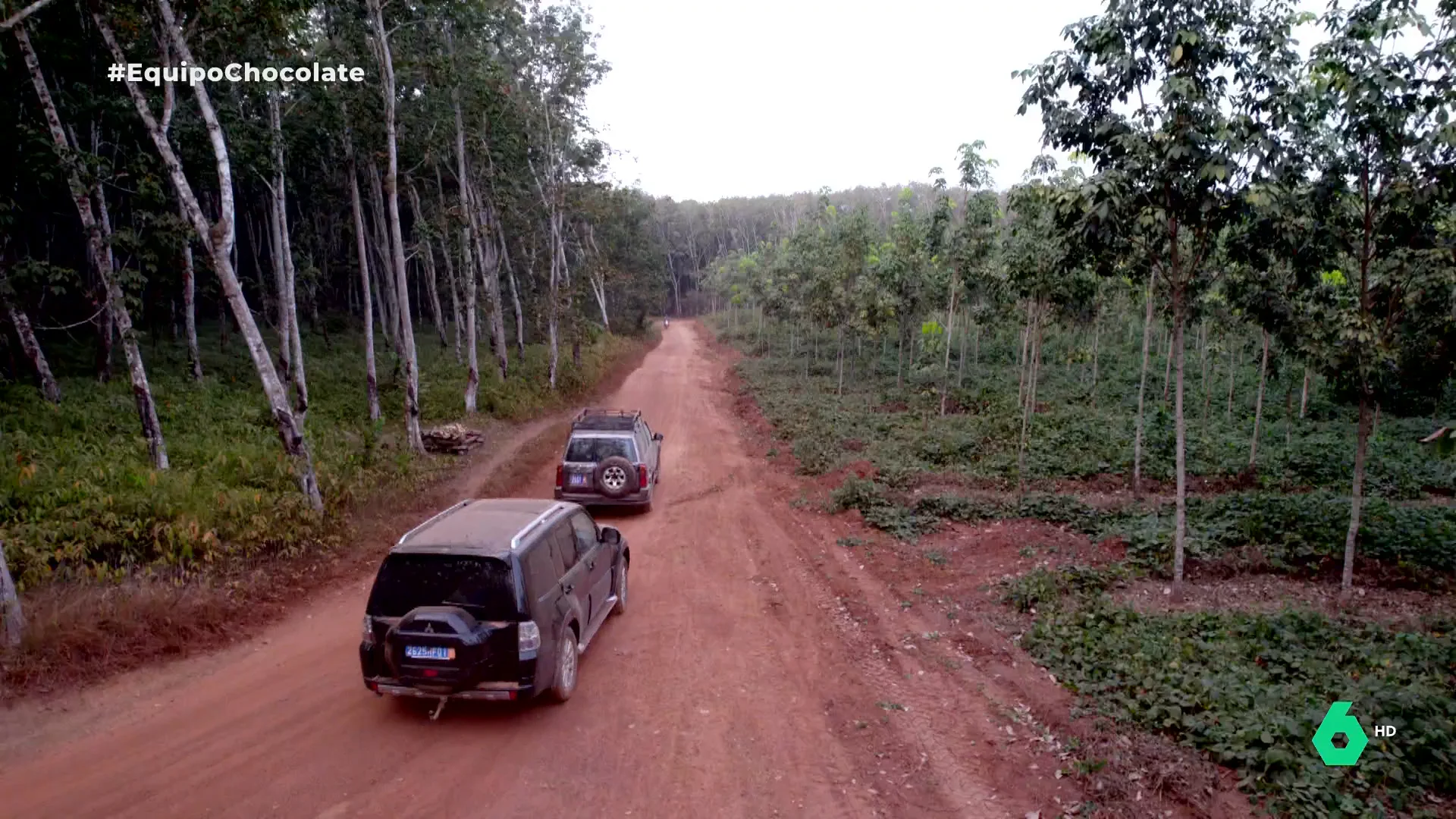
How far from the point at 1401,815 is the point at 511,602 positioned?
249 inches

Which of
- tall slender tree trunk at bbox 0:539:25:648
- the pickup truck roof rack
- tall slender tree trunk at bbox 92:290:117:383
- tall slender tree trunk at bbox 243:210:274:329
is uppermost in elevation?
tall slender tree trunk at bbox 243:210:274:329

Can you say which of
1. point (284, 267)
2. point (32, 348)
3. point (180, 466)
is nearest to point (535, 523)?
point (180, 466)

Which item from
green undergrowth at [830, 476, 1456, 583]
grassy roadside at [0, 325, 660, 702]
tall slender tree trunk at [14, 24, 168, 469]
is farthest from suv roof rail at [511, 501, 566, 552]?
tall slender tree trunk at [14, 24, 168, 469]

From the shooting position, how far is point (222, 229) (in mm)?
10984

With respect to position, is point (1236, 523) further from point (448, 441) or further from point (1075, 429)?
point (448, 441)

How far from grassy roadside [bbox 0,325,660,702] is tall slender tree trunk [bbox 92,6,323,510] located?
0.50 meters

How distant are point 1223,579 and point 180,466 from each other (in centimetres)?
1629

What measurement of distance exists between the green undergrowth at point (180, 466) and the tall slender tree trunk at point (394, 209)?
0.80m

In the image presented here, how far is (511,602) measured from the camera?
6.14m

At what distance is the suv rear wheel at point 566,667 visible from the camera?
6.61 m

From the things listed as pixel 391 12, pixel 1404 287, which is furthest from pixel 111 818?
pixel 391 12

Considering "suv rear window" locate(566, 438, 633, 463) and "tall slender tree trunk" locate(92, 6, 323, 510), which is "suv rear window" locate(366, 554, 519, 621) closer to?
"tall slender tree trunk" locate(92, 6, 323, 510)

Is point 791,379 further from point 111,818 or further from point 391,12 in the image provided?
point 111,818

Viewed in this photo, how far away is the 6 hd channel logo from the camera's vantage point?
5145 mm
